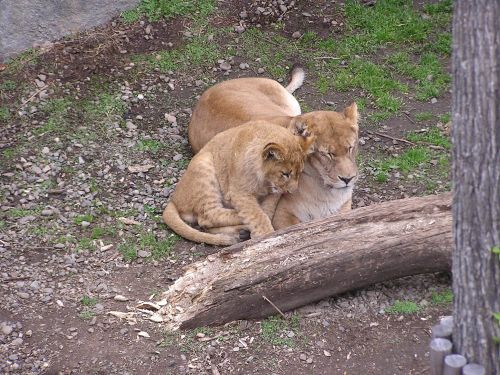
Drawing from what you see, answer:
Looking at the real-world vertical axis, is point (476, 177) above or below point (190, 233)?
above

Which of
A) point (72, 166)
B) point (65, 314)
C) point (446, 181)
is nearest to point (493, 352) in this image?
point (65, 314)

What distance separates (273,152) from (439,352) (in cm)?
295

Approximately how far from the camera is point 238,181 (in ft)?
24.3

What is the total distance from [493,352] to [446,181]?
3727mm

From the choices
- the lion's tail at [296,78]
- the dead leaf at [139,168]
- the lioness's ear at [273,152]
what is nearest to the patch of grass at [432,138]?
the lion's tail at [296,78]

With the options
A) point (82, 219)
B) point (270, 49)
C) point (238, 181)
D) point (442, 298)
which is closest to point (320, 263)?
point (442, 298)

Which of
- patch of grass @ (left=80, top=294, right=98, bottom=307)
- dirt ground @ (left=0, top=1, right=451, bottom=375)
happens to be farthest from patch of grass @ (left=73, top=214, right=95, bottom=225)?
patch of grass @ (left=80, top=294, right=98, bottom=307)

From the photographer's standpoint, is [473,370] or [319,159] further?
[319,159]

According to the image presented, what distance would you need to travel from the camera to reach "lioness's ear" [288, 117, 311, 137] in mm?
7276

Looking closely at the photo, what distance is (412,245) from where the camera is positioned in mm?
6238

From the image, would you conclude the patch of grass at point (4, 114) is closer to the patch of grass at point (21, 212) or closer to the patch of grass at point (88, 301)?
the patch of grass at point (21, 212)

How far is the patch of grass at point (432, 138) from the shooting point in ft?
28.6

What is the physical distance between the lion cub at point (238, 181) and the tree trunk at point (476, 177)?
2.88m

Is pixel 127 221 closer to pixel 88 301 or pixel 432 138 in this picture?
pixel 88 301
